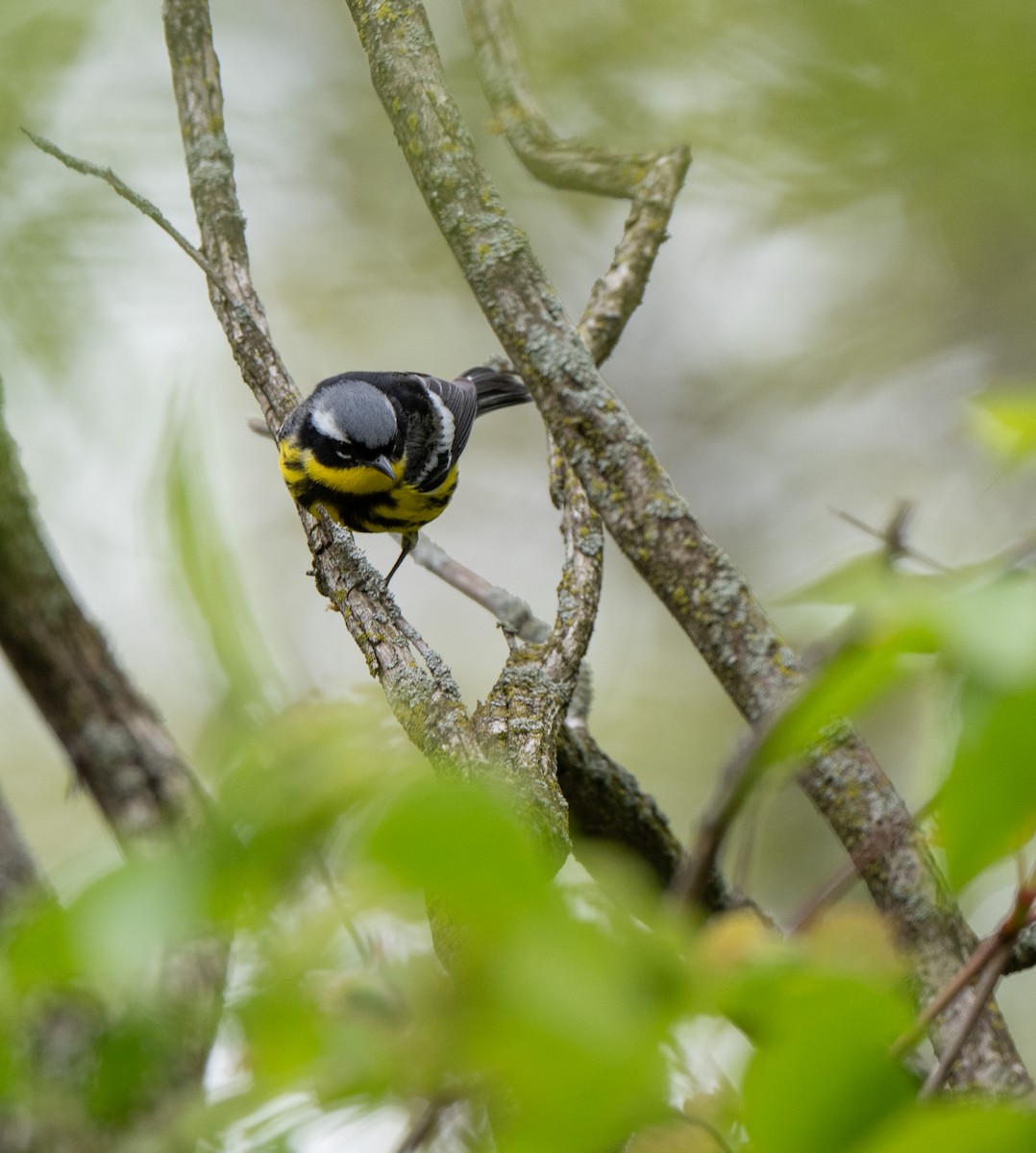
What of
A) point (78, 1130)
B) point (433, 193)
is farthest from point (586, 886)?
point (433, 193)

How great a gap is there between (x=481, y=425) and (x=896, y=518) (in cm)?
554

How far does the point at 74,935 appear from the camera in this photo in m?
0.40

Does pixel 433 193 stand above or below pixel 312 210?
below

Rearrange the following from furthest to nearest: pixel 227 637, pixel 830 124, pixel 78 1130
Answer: pixel 830 124 → pixel 78 1130 → pixel 227 637

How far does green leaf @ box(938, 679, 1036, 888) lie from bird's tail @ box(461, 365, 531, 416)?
3.30 metres

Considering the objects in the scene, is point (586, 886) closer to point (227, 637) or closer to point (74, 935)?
point (74, 935)

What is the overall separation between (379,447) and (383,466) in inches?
2.2

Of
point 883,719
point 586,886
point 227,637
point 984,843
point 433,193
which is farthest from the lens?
point 883,719

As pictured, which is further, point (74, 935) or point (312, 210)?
point (312, 210)

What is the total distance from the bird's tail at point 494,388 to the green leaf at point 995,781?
10.8 ft

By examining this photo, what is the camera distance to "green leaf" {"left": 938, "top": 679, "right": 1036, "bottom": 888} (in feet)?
1.19

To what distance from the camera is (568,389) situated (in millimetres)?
1954

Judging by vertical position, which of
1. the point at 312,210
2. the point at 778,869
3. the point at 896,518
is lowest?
the point at 778,869

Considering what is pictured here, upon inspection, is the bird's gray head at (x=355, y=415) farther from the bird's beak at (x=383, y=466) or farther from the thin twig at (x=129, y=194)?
the thin twig at (x=129, y=194)
